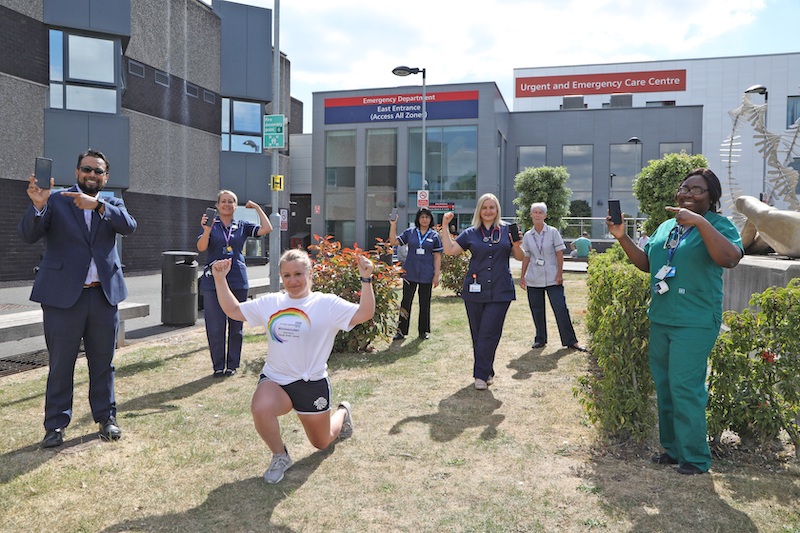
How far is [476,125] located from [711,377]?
35349 millimetres

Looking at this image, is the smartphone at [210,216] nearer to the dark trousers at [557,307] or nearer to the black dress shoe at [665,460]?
the dark trousers at [557,307]

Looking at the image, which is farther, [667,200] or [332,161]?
[332,161]

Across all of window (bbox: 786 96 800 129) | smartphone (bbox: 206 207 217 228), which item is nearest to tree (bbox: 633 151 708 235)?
smartphone (bbox: 206 207 217 228)

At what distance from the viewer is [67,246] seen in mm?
4238

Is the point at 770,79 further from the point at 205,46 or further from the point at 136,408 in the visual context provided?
the point at 136,408

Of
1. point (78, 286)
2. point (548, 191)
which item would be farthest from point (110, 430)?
point (548, 191)

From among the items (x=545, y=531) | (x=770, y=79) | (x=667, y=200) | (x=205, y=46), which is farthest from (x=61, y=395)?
(x=770, y=79)

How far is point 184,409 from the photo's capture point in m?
5.26

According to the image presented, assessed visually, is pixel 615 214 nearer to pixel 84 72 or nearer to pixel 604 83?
pixel 84 72

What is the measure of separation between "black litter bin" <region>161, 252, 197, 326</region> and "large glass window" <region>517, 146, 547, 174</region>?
35.9m

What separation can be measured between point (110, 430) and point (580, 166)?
41355mm

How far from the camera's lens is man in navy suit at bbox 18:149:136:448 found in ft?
13.7

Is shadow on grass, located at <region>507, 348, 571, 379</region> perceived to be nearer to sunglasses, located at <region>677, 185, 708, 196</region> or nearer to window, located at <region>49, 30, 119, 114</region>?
sunglasses, located at <region>677, 185, 708, 196</region>

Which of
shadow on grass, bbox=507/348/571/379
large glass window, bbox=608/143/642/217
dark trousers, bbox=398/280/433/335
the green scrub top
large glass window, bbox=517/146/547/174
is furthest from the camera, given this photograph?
large glass window, bbox=517/146/547/174
